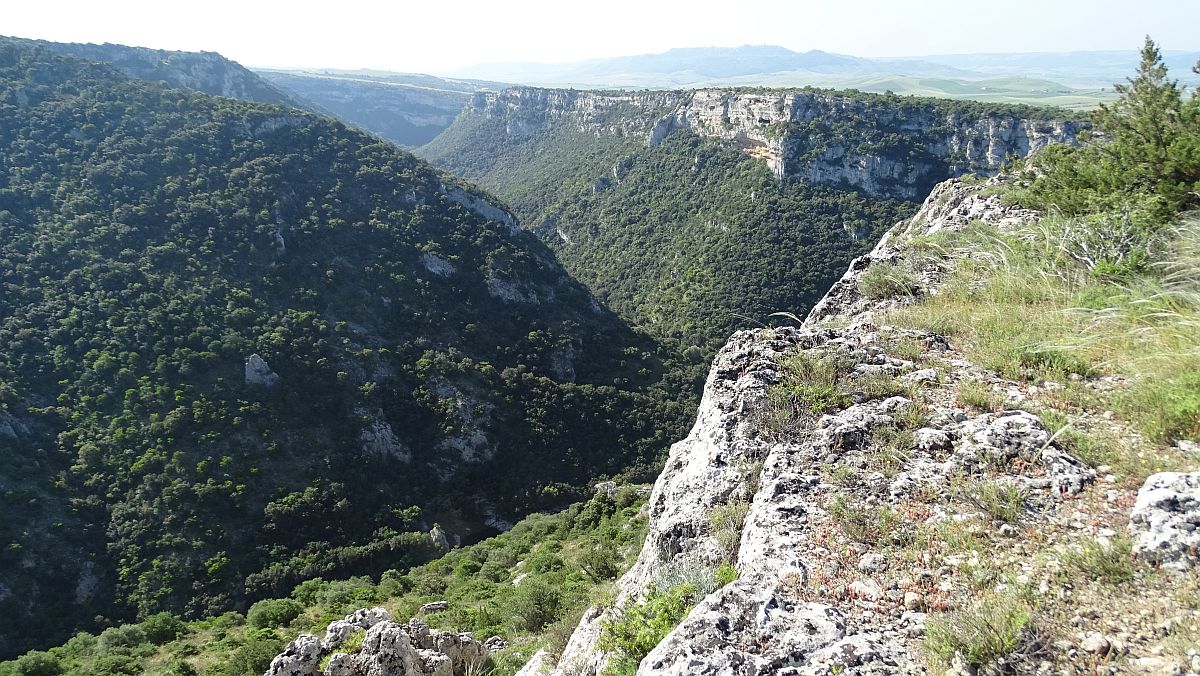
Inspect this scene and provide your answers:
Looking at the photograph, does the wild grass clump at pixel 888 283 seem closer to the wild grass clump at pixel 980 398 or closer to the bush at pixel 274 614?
the wild grass clump at pixel 980 398

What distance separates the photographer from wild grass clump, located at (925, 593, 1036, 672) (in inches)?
135

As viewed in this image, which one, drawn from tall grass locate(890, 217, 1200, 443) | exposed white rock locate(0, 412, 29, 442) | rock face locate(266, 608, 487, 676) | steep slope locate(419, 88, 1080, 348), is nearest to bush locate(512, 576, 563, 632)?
rock face locate(266, 608, 487, 676)

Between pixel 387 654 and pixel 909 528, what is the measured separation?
8852 millimetres

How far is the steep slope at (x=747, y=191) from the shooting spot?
7425 cm

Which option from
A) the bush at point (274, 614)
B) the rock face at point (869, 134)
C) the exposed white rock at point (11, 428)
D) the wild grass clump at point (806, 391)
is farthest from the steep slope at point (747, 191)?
the wild grass clump at point (806, 391)

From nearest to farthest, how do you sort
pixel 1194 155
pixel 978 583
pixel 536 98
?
1. pixel 978 583
2. pixel 1194 155
3. pixel 536 98

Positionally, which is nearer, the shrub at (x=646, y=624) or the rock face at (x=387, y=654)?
the shrub at (x=646, y=624)

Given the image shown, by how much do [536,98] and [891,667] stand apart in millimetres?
172516

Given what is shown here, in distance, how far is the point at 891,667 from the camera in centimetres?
371

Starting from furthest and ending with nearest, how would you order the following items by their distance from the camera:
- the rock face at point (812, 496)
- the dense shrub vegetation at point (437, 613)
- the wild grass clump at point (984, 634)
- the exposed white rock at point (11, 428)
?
the exposed white rock at point (11, 428), the dense shrub vegetation at point (437, 613), the rock face at point (812, 496), the wild grass clump at point (984, 634)

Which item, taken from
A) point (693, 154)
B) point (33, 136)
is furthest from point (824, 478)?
point (693, 154)

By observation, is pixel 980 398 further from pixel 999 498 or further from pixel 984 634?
pixel 984 634

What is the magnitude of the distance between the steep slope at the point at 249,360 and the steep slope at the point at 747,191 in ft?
61.9

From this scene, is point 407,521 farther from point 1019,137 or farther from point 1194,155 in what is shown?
point 1019,137
